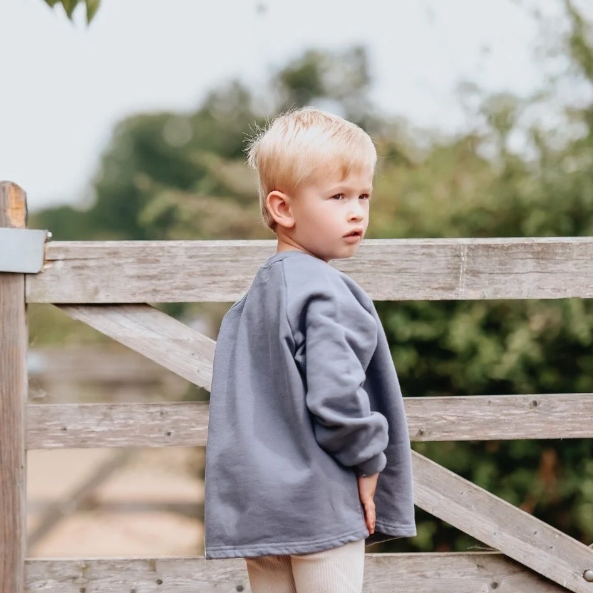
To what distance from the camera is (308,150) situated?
1960 millimetres

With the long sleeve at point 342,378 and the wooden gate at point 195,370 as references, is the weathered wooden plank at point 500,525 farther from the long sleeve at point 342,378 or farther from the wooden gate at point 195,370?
the long sleeve at point 342,378

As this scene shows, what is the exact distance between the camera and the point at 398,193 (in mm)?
5219

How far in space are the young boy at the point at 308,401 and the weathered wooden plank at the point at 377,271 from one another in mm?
738

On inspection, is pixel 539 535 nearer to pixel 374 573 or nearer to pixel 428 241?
pixel 374 573

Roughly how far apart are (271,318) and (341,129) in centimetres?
44

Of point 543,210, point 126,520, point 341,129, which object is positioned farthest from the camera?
point 126,520

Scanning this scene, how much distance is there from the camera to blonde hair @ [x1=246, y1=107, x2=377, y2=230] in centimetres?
196

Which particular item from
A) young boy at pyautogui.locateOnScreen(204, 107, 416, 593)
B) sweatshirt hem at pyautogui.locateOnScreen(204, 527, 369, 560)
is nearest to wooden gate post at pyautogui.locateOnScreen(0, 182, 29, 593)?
young boy at pyautogui.locateOnScreen(204, 107, 416, 593)

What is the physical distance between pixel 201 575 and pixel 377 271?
1093mm

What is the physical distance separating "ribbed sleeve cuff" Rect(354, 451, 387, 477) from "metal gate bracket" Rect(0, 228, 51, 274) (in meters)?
1.37

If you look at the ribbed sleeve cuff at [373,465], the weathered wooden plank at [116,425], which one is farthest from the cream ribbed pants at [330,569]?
the weathered wooden plank at [116,425]

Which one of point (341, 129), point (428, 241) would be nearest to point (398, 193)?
point (428, 241)

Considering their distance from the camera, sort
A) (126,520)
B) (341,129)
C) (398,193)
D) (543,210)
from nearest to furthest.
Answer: (341,129)
(543,210)
(398,193)
(126,520)

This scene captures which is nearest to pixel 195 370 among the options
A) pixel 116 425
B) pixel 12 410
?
pixel 116 425
